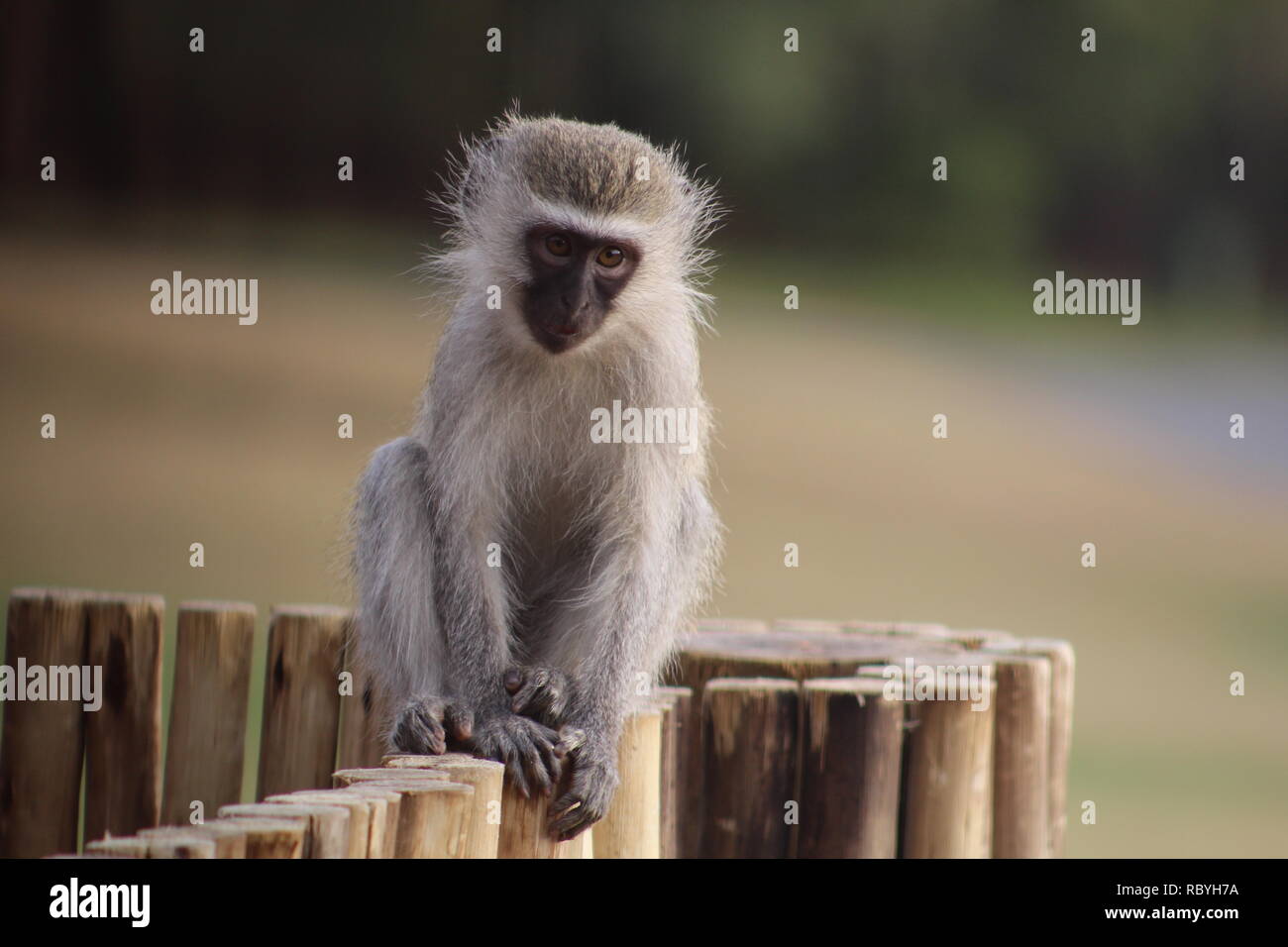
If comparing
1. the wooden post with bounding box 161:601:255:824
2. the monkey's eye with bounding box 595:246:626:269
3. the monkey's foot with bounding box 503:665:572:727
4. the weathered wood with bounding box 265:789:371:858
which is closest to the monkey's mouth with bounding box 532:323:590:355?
the monkey's eye with bounding box 595:246:626:269

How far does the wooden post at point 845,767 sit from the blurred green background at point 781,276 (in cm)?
500

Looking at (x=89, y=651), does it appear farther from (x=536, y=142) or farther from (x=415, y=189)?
(x=415, y=189)

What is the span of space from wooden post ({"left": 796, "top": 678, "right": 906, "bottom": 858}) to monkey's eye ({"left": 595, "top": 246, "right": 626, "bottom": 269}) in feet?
5.80

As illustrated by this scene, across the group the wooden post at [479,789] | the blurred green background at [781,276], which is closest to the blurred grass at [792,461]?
the blurred green background at [781,276]

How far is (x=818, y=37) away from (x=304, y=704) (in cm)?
1540

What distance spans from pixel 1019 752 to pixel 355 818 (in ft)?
11.5

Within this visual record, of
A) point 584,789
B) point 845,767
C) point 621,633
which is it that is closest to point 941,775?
point 845,767

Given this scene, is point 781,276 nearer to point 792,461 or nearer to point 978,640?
point 792,461

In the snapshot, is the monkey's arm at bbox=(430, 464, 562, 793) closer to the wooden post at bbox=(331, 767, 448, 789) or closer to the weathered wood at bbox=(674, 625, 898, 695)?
the wooden post at bbox=(331, 767, 448, 789)

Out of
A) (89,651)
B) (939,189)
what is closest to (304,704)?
(89,651)

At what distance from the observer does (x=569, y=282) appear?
5.05 m

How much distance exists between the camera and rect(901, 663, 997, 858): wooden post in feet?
18.7

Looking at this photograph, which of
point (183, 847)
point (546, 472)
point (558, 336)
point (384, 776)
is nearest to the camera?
point (183, 847)

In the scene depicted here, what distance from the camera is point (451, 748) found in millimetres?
4672
